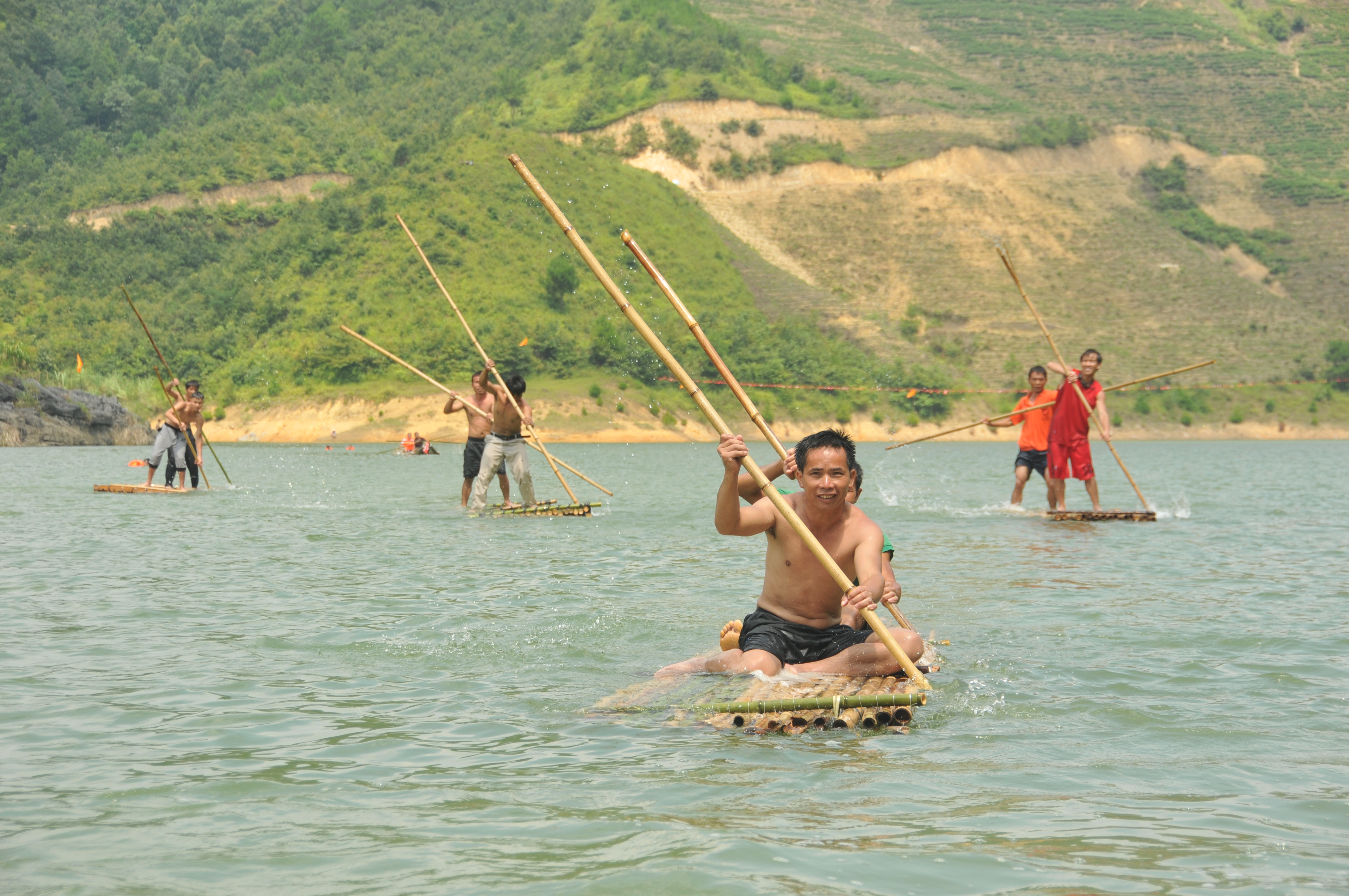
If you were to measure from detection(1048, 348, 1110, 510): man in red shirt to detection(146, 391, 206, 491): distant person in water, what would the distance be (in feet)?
44.3

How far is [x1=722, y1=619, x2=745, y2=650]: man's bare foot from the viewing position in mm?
8367

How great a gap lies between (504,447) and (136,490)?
7.67 meters

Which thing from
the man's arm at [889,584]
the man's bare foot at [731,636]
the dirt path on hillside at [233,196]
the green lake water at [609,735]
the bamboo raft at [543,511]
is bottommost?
the green lake water at [609,735]

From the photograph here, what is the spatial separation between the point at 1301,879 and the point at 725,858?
2016mm

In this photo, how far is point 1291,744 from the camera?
21.2 ft

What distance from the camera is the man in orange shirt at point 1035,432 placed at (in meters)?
19.2

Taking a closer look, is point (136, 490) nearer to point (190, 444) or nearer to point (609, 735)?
point (190, 444)

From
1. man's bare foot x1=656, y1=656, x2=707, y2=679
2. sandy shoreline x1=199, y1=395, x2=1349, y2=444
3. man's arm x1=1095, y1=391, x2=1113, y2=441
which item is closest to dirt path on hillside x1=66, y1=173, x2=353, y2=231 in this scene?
sandy shoreline x1=199, y1=395, x2=1349, y2=444

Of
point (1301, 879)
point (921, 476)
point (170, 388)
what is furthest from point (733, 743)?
point (921, 476)

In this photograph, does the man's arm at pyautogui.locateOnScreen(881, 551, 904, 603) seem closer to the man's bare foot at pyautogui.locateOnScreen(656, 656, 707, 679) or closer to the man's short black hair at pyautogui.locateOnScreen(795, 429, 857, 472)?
the man's short black hair at pyautogui.locateOnScreen(795, 429, 857, 472)

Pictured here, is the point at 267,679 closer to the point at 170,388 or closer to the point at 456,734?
the point at 456,734

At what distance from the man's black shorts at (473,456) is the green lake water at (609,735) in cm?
494

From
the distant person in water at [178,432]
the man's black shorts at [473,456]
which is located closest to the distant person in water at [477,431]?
the man's black shorts at [473,456]

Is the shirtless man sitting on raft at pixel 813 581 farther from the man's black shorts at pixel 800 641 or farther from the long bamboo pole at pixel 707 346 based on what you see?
the long bamboo pole at pixel 707 346
